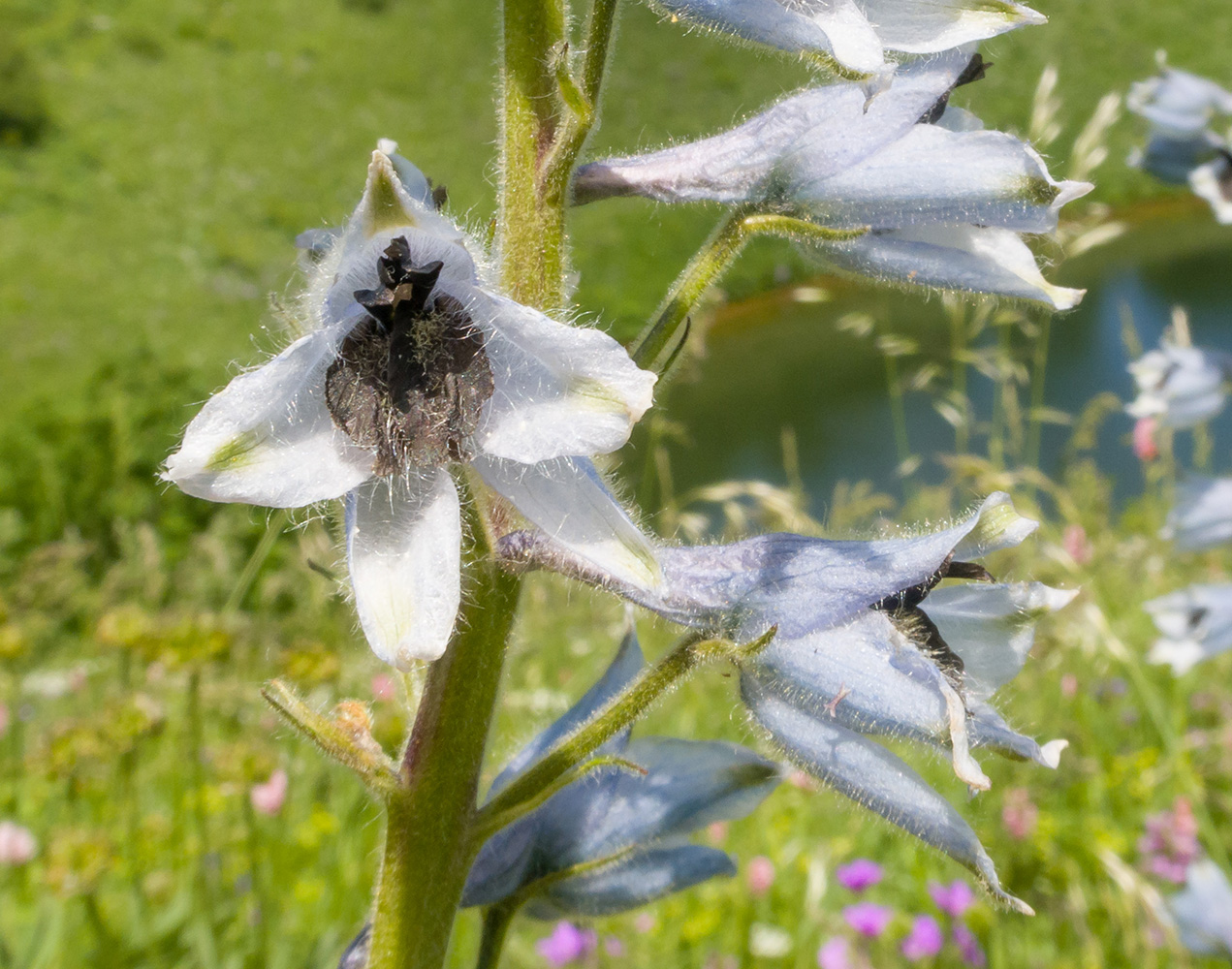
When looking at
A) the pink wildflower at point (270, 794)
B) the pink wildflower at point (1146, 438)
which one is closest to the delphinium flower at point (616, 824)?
the pink wildflower at point (270, 794)

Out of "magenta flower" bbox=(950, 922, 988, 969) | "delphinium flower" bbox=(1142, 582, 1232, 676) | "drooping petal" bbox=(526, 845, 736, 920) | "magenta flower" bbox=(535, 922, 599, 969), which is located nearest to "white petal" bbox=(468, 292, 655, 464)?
"drooping petal" bbox=(526, 845, 736, 920)

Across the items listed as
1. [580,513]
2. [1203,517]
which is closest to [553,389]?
[580,513]

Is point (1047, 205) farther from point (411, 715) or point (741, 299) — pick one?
point (741, 299)

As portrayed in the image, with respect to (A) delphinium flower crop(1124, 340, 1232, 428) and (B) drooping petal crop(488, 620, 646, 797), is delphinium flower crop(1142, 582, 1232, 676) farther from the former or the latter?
(B) drooping petal crop(488, 620, 646, 797)

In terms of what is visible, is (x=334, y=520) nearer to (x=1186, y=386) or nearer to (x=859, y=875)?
(x=859, y=875)

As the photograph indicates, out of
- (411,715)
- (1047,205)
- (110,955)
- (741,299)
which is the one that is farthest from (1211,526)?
(741,299)
